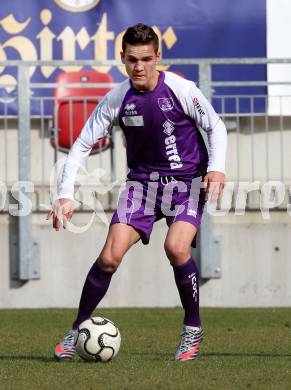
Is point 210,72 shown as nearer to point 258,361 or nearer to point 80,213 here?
point 80,213

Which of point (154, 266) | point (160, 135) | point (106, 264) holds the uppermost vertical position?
point (160, 135)

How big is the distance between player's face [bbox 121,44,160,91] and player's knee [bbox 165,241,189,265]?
100 cm

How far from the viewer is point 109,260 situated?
7418 mm

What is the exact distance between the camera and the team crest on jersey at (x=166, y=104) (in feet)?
24.7

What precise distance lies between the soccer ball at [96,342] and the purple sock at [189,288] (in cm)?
48

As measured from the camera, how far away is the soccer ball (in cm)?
735

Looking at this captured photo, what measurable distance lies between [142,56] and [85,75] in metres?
5.59

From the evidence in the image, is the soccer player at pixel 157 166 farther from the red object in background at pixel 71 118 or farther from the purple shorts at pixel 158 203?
the red object in background at pixel 71 118

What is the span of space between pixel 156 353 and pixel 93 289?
3.08 feet

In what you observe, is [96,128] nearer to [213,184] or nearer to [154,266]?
[213,184]

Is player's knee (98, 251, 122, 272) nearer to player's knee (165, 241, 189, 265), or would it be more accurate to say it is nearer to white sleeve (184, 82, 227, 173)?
player's knee (165, 241, 189, 265)

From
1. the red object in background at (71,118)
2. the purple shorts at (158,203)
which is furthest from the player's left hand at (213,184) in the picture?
the red object in background at (71,118)

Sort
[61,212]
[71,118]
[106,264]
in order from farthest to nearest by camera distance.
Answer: [71,118]
[106,264]
[61,212]

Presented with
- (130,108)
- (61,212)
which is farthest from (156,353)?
(130,108)
